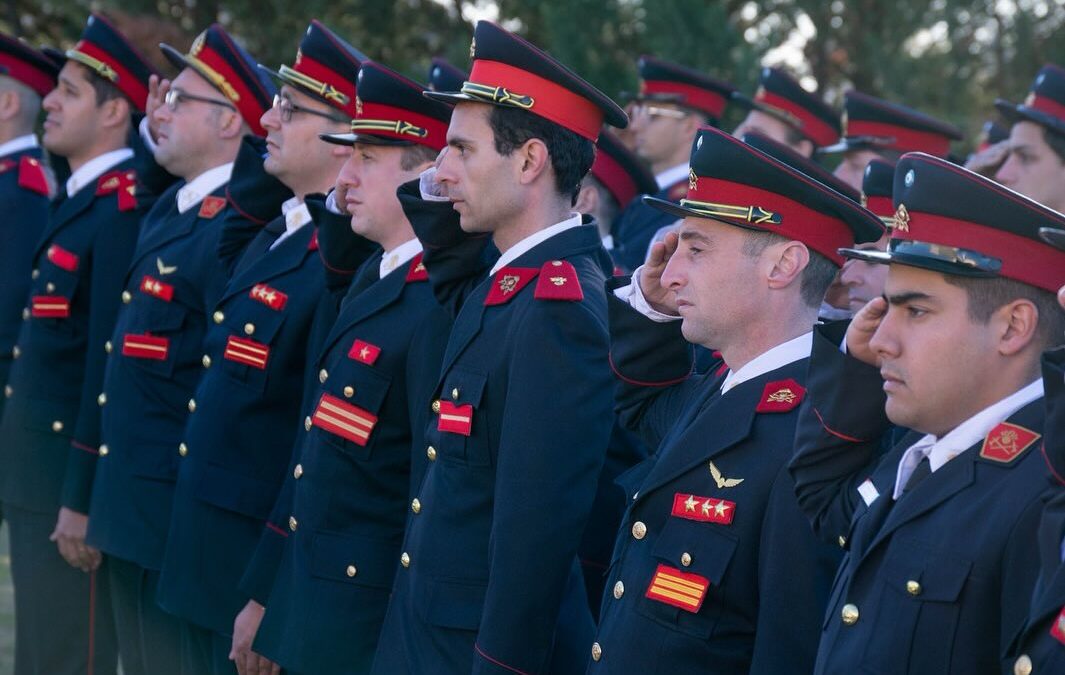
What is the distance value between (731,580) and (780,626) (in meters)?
0.15

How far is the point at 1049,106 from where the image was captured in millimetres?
5891

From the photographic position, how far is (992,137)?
6871 mm

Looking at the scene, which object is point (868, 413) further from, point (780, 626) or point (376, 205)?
point (376, 205)

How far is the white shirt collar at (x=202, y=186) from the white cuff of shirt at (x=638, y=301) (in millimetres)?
2399

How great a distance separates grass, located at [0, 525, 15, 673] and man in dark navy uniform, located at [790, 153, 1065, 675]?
14.3 feet

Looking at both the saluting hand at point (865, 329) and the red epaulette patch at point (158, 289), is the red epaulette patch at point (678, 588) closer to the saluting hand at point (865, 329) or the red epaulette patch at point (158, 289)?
the saluting hand at point (865, 329)

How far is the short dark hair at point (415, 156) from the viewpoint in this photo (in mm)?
4504

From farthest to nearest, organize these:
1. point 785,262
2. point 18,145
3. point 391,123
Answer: point 18,145 < point 391,123 < point 785,262

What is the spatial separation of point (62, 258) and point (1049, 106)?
12.4 feet

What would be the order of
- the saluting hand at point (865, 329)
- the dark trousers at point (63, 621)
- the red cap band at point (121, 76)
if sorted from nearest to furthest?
the saluting hand at point (865, 329)
the dark trousers at point (63, 621)
the red cap band at point (121, 76)

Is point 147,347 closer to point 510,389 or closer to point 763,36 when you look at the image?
point 510,389

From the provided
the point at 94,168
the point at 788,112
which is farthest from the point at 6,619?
the point at 788,112

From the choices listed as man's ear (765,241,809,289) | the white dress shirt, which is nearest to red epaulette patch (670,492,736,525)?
man's ear (765,241,809,289)

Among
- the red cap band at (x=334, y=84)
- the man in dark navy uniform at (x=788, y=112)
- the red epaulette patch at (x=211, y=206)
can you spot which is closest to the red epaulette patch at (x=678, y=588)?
the red cap band at (x=334, y=84)
